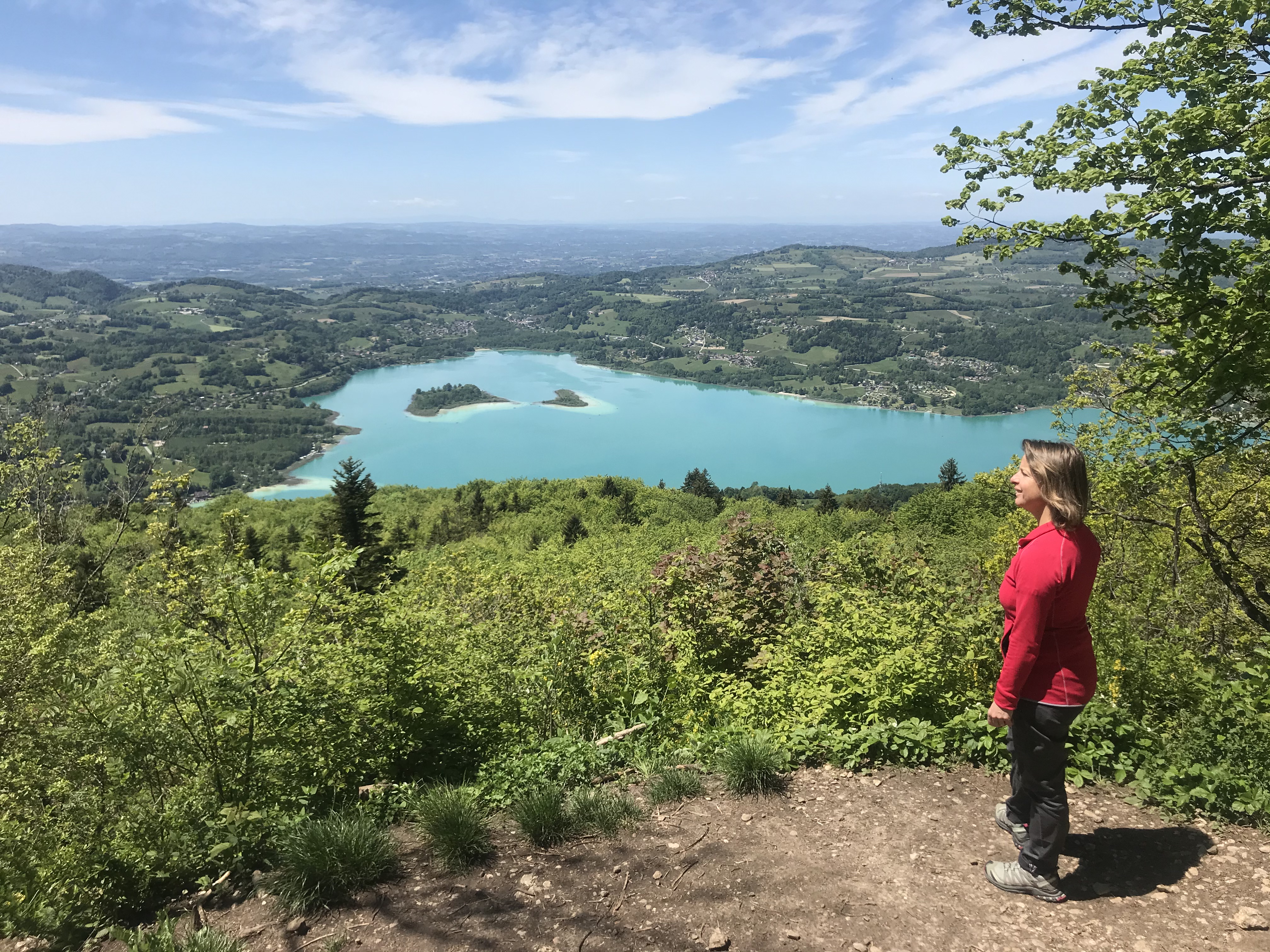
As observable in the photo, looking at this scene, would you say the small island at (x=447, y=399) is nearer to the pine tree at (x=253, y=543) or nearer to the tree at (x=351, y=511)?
the pine tree at (x=253, y=543)

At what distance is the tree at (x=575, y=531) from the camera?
113 ft

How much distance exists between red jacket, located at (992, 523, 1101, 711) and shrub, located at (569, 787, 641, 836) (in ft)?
6.70

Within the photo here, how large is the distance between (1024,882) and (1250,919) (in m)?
0.78

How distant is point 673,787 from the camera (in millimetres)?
3881

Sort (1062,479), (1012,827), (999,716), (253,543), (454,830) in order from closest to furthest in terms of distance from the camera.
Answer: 1. (1062,479)
2. (999,716)
3. (1012,827)
4. (454,830)
5. (253,543)

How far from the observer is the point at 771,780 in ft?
13.0

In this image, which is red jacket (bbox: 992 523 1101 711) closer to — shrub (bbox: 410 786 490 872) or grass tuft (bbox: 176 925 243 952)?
shrub (bbox: 410 786 490 872)

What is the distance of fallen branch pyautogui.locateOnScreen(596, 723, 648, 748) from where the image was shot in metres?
4.71

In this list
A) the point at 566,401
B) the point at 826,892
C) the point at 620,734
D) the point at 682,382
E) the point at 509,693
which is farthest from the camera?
the point at 682,382

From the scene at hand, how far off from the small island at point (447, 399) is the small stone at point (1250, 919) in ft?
391

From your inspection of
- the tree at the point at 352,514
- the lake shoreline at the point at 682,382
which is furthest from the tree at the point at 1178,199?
the lake shoreline at the point at 682,382

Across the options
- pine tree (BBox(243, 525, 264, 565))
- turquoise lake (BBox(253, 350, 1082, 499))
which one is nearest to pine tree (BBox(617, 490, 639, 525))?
pine tree (BBox(243, 525, 264, 565))

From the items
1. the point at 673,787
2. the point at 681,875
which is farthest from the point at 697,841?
the point at 673,787

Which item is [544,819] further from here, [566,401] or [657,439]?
[566,401]
